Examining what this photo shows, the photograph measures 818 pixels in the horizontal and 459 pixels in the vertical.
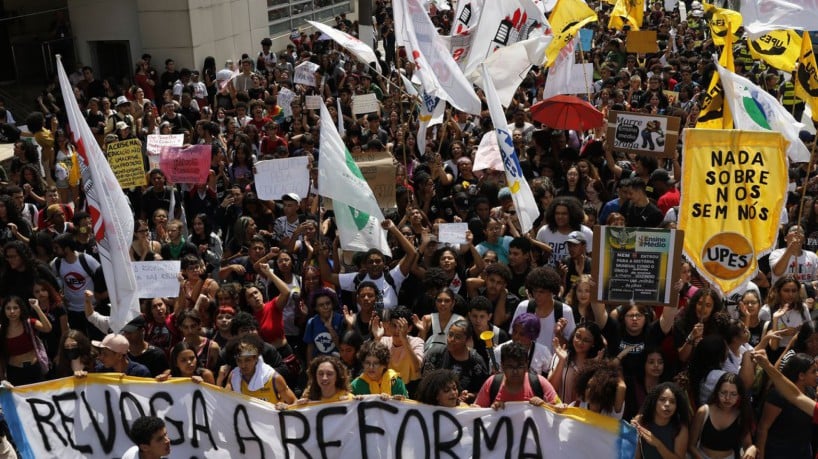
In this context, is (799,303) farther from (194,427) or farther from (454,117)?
(454,117)

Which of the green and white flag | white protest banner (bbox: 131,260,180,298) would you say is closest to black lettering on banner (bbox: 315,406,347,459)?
white protest banner (bbox: 131,260,180,298)

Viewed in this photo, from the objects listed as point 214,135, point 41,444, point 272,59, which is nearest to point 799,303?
point 41,444

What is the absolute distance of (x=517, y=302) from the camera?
796cm

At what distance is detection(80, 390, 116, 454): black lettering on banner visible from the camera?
6.98m

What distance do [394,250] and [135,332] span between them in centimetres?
254

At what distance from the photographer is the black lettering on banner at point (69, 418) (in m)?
7.00

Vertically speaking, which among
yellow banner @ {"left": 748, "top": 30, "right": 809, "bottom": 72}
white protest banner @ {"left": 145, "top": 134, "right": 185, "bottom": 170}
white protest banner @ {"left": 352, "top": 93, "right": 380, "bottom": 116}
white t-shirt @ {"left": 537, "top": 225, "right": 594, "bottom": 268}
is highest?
yellow banner @ {"left": 748, "top": 30, "right": 809, "bottom": 72}

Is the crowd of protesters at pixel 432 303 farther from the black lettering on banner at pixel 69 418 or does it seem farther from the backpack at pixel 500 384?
the black lettering on banner at pixel 69 418

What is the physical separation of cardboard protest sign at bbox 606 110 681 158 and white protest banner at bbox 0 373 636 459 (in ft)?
17.2

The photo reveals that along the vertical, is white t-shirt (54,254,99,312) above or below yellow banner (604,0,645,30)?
below

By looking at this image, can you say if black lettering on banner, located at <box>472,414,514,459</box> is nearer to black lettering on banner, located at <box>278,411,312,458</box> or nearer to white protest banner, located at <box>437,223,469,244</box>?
black lettering on banner, located at <box>278,411,312,458</box>

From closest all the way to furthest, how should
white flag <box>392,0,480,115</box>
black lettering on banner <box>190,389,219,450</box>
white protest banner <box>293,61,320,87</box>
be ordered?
black lettering on banner <box>190,389,219,450</box> < white flag <box>392,0,480,115</box> < white protest banner <box>293,61,320,87</box>

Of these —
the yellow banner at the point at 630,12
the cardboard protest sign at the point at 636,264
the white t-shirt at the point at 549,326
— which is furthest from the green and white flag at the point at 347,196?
the yellow banner at the point at 630,12

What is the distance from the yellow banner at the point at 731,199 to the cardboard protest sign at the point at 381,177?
334 cm
